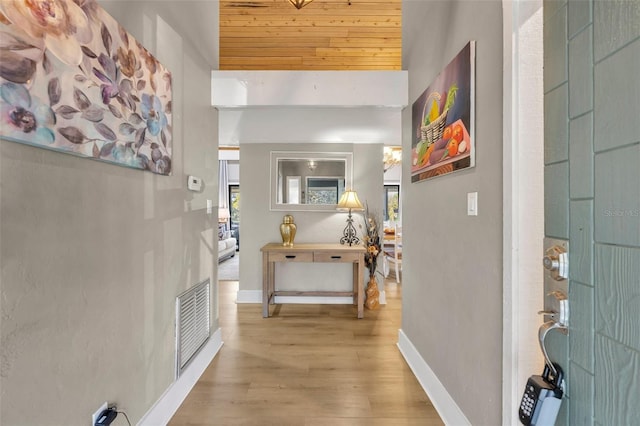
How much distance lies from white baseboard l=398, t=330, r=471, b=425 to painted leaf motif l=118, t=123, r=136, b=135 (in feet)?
7.05

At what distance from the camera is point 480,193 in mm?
1333

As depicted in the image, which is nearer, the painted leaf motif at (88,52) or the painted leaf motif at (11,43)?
the painted leaf motif at (11,43)

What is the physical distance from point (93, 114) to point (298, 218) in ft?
9.41

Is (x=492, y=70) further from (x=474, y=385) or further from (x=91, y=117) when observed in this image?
(x=91, y=117)

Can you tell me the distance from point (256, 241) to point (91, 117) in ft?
9.48

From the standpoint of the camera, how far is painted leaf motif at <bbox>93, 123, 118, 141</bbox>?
116 cm

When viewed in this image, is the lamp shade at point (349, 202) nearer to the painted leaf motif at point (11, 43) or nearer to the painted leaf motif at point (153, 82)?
the painted leaf motif at point (153, 82)

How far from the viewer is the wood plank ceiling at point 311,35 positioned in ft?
8.95

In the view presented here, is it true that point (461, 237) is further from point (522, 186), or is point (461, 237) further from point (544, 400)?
point (544, 400)

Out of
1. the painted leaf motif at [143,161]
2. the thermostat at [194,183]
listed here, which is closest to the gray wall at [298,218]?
the thermostat at [194,183]

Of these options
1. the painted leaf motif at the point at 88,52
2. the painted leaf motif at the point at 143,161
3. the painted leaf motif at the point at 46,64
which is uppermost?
the painted leaf motif at the point at 88,52

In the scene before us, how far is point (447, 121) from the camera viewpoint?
63.3 inches

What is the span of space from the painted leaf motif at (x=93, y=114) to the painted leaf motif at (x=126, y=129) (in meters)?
0.11

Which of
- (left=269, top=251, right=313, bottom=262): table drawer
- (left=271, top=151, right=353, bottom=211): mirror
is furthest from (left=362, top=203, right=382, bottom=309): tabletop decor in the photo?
(left=269, top=251, right=313, bottom=262): table drawer
